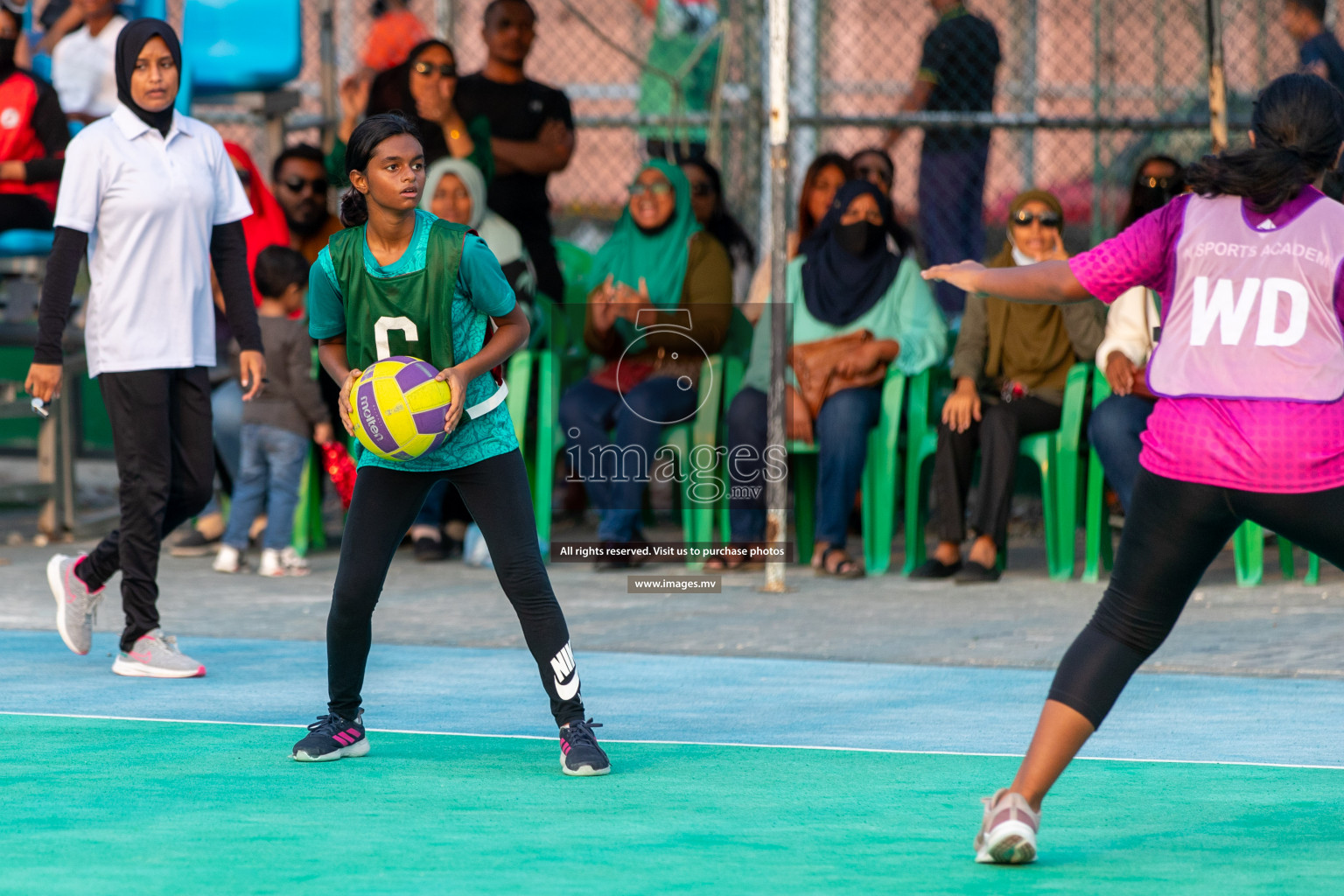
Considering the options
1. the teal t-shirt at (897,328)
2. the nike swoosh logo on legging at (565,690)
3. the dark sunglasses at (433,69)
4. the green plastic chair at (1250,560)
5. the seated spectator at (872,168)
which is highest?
the dark sunglasses at (433,69)

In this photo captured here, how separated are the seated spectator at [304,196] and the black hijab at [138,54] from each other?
3.42 metres

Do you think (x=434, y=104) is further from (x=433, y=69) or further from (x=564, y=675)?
(x=564, y=675)

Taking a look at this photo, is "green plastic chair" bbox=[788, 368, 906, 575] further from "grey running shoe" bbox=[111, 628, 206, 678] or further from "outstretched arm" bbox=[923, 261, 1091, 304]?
"outstretched arm" bbox=[923, 261, 1091, 304]

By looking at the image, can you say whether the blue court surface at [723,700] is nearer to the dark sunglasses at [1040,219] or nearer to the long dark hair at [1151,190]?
the dark sunglasses at [1040,219]

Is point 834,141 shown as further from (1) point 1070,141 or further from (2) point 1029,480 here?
(2) point 1029,480

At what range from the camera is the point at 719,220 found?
→ 9617 millimetres

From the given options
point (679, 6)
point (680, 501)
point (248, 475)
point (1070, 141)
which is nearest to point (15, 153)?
point (248, 475)

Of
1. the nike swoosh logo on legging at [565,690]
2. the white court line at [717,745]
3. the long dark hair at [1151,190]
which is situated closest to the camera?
the nike swoosh logo on legging at [565,690]

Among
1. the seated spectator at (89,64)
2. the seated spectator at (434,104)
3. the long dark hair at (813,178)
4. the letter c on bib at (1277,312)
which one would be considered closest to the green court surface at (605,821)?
the letter c on bib at (1277,312)

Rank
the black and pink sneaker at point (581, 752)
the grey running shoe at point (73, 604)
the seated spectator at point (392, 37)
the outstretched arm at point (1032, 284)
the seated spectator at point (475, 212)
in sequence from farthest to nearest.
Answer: the seated spectator at point (392, 37) < the seated spectator at point (475, 212) < the grey running shoe at point (73, 604) < the black and pink sneaker at point (581, 752) < the outstretched arm at point (1032, 284)

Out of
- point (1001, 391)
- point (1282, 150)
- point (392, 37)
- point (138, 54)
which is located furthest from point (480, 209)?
point (1282, 150)

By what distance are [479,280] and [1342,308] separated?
2154 mm

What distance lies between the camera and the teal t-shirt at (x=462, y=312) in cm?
491

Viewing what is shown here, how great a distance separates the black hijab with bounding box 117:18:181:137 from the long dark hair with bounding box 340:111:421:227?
1469 mm
